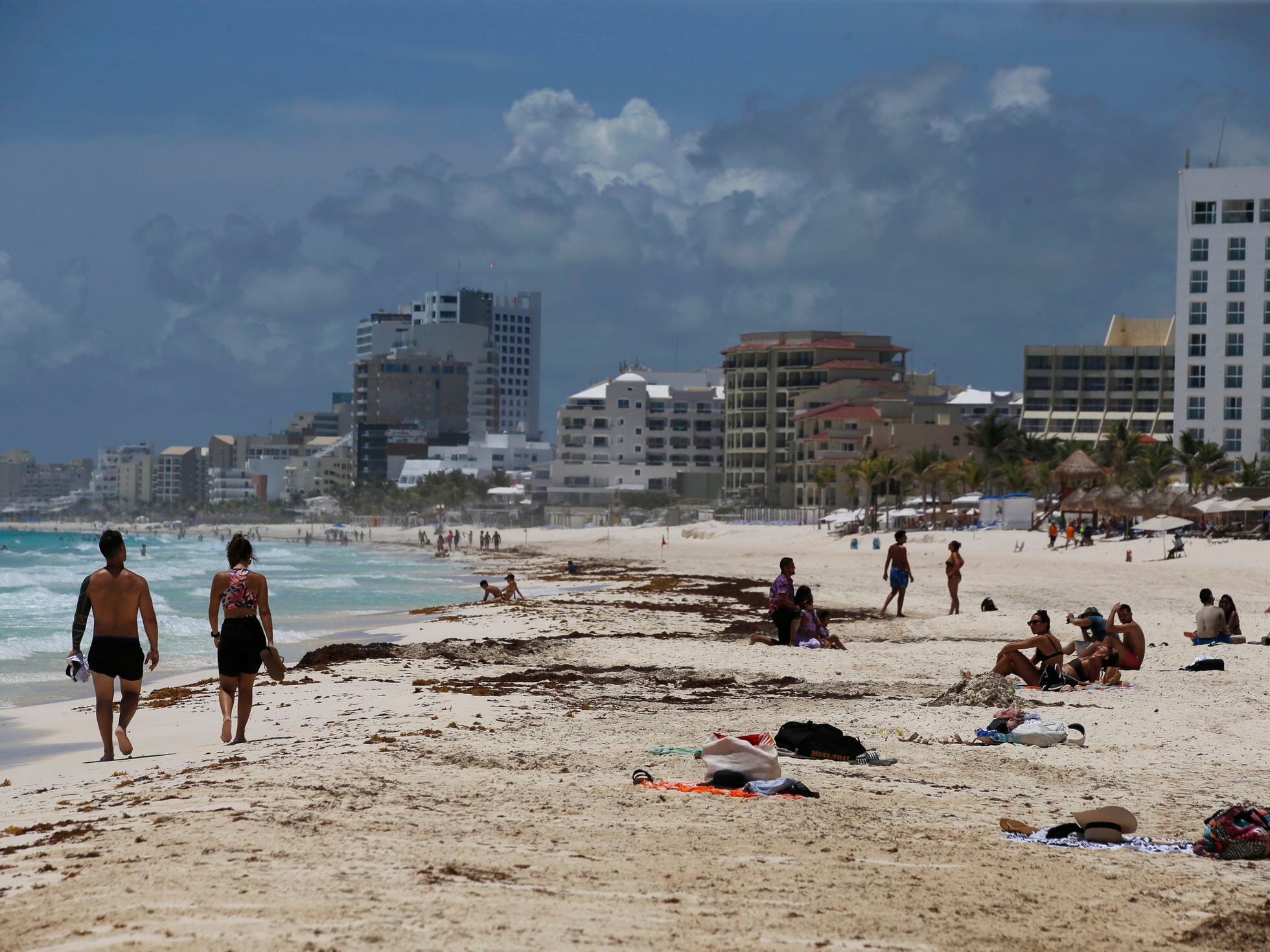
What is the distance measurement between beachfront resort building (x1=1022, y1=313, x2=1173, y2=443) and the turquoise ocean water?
6213 cm

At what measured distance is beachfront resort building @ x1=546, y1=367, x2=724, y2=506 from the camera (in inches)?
5020

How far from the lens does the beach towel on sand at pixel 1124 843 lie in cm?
673

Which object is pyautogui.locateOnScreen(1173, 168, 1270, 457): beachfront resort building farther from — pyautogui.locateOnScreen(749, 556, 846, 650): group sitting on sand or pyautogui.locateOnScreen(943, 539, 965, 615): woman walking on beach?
pyautogui.locateOnScreen(749, 556, 846, 650): group sitting on sand

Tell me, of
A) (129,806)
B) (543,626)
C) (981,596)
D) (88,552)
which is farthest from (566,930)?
(88,552)

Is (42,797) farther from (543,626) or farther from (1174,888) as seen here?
(543,626)

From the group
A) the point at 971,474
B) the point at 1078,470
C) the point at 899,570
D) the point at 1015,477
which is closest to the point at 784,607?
the point at 899,570

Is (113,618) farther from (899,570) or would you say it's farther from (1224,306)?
(1224,306)

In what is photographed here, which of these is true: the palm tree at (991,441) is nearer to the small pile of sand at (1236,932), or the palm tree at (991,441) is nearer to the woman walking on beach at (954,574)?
the woman walking on beach at (954,574)

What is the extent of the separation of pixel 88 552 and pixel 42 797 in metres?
102

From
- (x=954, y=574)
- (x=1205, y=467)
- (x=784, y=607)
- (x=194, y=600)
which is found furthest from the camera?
(x=1205, y=467)

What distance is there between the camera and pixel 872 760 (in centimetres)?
924

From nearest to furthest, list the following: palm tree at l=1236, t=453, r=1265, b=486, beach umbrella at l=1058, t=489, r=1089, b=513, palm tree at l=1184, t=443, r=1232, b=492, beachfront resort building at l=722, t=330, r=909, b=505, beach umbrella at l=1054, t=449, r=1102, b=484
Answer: beach umbrella at l=1058, t=489, r=1089, b=513 < beach umbrella at l=1054, t=449, r=1102, b=484 < palm tree at l=1236, t=453, r=1265, b=486 < palm tree at l=1184, t=443, r=1232, b=492 < beachfront resort building at l=722, t=330, r=909, b=505

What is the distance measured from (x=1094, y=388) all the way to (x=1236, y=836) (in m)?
121

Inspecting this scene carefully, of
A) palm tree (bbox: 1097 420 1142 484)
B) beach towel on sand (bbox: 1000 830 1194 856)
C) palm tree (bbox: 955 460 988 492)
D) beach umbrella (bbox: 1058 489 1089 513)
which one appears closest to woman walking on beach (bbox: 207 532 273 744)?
beach towel on sand (bbox: 1000 830 1194 856)
